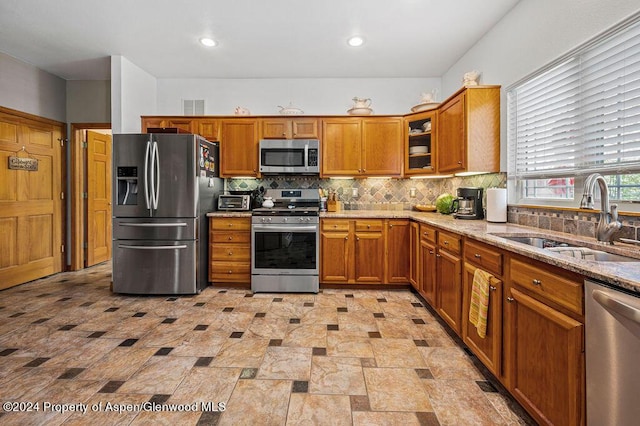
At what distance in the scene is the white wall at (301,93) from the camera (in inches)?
179

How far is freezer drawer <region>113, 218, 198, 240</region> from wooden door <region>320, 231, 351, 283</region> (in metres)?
1.55

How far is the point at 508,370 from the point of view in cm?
176

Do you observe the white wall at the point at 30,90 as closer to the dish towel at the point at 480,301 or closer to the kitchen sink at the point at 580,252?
the dish towel at the point at 480,301

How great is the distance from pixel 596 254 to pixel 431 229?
1.41 meters

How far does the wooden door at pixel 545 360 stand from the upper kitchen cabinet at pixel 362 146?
2690mm

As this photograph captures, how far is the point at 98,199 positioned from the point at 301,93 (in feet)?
11.5

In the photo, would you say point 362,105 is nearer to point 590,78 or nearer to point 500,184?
point 500,184

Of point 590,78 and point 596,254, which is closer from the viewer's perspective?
point 596,254

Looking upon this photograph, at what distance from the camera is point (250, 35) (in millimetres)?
3387

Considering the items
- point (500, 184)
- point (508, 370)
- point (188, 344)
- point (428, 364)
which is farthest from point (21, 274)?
point (500, 184)

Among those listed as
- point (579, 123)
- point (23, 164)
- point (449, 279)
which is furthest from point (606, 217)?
point (23, 164)

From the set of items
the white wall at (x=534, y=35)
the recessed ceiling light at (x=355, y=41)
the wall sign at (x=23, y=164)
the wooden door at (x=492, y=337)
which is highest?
the recessed ceiling light at (x=355, y=41)

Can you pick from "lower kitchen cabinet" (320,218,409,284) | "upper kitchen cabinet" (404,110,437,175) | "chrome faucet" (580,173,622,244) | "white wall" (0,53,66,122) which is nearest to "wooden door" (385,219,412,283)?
"lower kitchen cabinet" (320,218,409,284)

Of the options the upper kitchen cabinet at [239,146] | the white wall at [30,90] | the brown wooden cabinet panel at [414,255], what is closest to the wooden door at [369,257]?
the brown wooden cabinet panel at [414,255]
